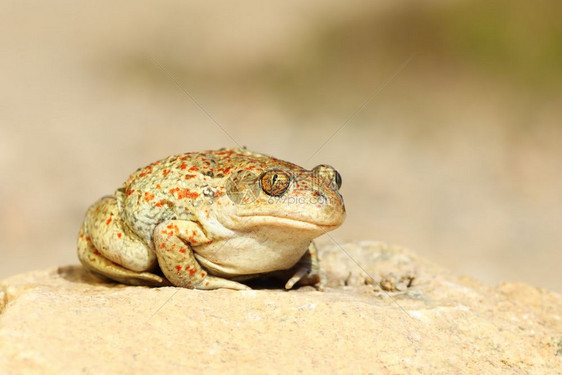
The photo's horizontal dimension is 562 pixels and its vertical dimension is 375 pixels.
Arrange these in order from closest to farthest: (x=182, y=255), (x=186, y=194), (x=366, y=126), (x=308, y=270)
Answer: (x=182, y=255)
(x=186, y=194)
(x=308, y=270)
(x=366, y=126)

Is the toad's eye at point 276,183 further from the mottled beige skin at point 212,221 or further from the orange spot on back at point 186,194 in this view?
the orange spot on back at point 186,194

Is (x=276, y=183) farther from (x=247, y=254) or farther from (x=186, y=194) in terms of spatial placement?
(x=186, y=194)

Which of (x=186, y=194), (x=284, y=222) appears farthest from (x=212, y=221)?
(x=284, y=222)

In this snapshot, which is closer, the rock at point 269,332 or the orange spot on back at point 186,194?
the rock at point 269,332

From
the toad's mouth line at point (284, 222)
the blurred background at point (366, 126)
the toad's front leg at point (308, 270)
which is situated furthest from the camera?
the blurred background at point (366, 126)

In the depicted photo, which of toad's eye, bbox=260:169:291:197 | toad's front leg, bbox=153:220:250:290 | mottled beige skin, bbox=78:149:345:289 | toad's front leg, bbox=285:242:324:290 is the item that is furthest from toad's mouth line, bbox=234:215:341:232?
toad's front leg, bbox=285:242:324:290

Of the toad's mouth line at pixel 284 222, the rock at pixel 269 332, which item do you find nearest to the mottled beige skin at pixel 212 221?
the toad's mouth line at pixel 284 222

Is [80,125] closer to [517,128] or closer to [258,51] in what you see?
[258,51]
